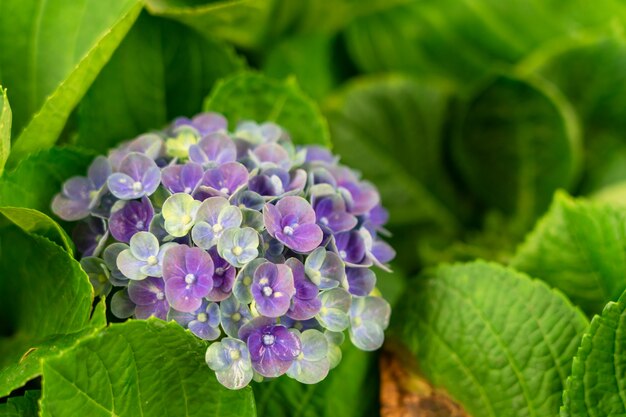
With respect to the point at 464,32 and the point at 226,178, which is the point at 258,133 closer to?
the point at 226,178

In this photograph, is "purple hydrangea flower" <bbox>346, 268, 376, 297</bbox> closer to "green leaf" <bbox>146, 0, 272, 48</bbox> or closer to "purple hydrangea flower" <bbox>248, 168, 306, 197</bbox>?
"purple hydrangea flower" <bbox>248, 168, 306, 197</bbox>

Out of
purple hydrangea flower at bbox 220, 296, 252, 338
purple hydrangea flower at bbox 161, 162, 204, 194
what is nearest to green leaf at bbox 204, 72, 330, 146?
purple hydrangea flower at bbox 161, 162, 204, 194

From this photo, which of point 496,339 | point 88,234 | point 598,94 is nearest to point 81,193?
point 88,234

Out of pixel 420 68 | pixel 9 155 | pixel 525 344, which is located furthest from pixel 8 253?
pixel 420 68

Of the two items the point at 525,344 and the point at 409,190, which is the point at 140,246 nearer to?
the point at 525,344

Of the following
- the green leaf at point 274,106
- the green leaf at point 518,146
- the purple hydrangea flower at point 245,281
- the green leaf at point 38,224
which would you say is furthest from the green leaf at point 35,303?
the green leaf at point 518,146

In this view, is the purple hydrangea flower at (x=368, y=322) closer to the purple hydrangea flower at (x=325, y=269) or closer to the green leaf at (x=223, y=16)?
the purple hydrangea flower at (x=325, y=269)
